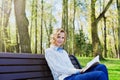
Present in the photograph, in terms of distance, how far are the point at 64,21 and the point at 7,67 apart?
18103 mm

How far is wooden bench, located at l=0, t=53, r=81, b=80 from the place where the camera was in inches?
166

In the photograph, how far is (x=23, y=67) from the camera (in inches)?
180

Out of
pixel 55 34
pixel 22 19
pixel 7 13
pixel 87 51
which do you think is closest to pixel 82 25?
pixel 87 51

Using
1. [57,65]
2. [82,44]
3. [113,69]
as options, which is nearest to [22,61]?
[57,65]

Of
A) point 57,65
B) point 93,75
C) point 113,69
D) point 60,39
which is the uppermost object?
point 60,39

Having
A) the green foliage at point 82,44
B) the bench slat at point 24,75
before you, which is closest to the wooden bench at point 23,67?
the bench slat at point 24,75

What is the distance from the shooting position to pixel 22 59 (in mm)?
4578

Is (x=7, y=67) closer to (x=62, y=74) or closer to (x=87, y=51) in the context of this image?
(x=62, y=74)

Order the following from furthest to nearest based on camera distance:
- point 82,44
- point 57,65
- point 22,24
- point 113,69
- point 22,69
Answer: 1. point 82,44
2. point 113,69
3. point 22,24
4. point 57,65
5. point 22,69

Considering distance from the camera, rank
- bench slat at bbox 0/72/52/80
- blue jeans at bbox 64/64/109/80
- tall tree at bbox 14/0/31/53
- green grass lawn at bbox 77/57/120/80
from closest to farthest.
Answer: bench slat at bbox 0/72/52/80
blue jeans at bbox 64/64/109/80
green grass lawn at bbox 77/57/120/80
tall tree at bbox 14/0/31/53

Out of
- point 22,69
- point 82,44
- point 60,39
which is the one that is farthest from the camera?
point 82,44

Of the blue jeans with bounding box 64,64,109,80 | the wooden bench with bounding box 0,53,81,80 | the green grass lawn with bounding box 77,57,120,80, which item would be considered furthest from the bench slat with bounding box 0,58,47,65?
the green grass lawn with bounding box 77,57,120,80

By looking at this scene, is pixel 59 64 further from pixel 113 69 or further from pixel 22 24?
pixel 113 69

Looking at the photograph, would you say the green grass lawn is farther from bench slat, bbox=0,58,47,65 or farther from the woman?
bench slat, bbox=0,58,47,65
